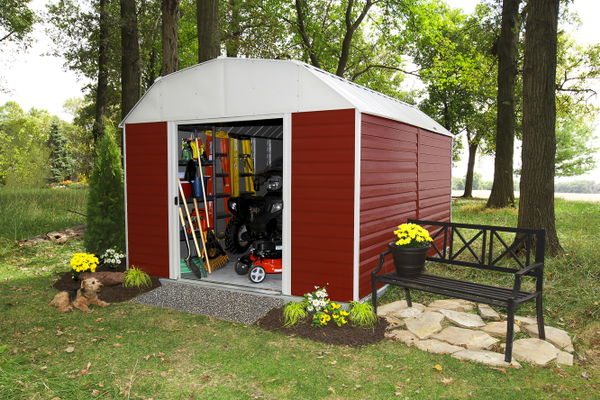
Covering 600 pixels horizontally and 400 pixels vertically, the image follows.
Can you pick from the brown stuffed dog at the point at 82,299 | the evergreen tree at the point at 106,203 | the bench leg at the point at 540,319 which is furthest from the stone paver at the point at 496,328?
the evergreen tree at the point at 106,203

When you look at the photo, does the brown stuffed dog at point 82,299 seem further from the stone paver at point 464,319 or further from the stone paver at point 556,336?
the stone paver at point 556,336

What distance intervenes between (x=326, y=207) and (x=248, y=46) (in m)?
8.34

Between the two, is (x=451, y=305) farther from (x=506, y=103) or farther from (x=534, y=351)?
(x=506, y=103)

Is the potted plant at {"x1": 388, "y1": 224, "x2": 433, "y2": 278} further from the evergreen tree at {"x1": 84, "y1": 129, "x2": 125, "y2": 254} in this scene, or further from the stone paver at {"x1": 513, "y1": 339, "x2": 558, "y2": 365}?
the evergreen tree at {"x1": 84, "y1": 129, "x2": 125, "y2": 254}

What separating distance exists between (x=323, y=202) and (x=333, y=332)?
1437 mm

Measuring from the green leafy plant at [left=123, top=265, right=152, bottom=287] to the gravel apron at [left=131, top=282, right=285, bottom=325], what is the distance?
0.31 meters

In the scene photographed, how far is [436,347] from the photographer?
13.8 ft

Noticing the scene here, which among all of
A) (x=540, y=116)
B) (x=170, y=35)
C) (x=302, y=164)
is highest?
(x=170, y=35)

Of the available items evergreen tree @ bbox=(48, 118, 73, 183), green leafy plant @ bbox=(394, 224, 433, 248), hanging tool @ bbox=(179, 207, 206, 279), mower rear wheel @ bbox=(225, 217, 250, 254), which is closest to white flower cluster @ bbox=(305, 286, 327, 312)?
green leafy plant @ bbox=(394, 224, 433, 248)

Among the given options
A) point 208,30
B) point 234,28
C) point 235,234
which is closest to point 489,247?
point 235,234

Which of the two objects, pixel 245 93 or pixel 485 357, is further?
pixel 245 93

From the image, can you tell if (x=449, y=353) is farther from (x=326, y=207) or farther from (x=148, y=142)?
(x=148, y=142)

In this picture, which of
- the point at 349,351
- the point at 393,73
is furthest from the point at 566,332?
the point at 393,73

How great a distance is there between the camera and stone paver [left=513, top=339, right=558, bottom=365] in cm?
393
